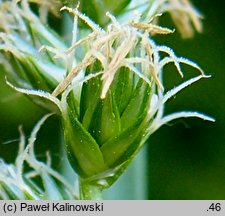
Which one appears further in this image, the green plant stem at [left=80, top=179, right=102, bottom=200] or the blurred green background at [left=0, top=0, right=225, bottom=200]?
the blurred green background at [left=0, top=0, right=225, bottom=200]

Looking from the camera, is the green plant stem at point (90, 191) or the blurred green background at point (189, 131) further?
the blurred green background at point (189, 131)

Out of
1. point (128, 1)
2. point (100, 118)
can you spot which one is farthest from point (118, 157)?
point (128, 1)

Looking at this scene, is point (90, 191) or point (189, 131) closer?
point (90, 191)

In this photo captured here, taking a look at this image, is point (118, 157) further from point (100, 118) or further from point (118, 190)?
point (118, 190)
